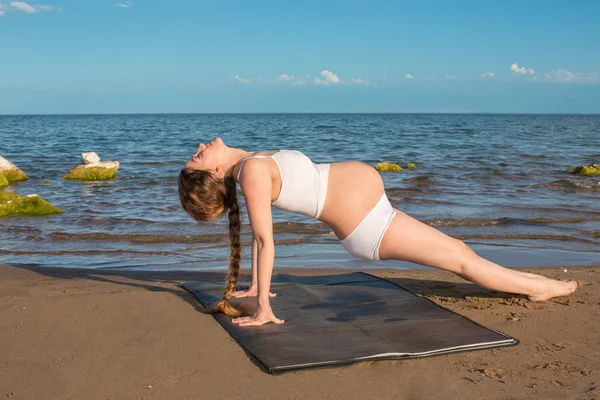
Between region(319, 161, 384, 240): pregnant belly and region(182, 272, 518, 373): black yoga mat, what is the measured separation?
63 centimetres

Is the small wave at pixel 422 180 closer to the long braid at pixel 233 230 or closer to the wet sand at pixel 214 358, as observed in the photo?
the wet sand at pixel 214 358

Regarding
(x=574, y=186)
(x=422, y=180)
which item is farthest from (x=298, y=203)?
(x=574, y=186)

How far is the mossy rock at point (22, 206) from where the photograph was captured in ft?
32.3

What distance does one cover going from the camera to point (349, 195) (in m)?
3.94

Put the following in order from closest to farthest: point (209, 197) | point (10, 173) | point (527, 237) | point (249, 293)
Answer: point (209, 197) → point (249, 293) → point (527, 237) → point (10, 173)

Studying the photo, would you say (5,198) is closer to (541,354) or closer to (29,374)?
(29,374)

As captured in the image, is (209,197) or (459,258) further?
(459,258)

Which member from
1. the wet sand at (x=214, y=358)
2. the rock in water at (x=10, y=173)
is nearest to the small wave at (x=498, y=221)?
the wet sand at (x=214, y=358)

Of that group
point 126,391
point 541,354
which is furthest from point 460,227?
point 126,391

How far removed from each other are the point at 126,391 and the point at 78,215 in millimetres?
7621

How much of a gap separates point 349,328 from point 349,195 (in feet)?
2.79

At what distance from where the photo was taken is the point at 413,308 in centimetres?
429

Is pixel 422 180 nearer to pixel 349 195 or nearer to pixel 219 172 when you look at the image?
pixel 349 195

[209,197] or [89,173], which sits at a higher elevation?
[209,197]
